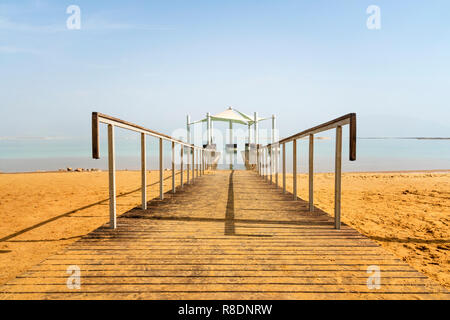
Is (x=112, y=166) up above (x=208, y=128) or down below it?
below

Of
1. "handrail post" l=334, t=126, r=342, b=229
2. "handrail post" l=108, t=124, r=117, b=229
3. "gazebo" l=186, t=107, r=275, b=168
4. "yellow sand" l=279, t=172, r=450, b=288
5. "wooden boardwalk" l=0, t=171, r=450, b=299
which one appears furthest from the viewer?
"gazebo" l=186, t=107, r=275, b=168

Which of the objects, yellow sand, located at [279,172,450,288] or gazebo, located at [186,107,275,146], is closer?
yellow sand, located at [279,172,450,288]

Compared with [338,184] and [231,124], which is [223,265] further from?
[231,124]

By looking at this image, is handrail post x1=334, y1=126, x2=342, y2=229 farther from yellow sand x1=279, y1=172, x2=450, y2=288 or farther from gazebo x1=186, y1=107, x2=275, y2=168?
gazebo x1=186, y1=107, x2=275, y2=168

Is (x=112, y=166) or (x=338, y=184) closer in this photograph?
(x=112, y=166)

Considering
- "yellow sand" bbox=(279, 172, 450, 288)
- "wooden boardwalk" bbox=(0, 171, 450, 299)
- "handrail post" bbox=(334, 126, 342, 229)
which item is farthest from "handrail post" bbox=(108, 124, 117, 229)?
"yellow sand" bbox=(279, 172, 450, 288)

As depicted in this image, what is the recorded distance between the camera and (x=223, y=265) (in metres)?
2.02

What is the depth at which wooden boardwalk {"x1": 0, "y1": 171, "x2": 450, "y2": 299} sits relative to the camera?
64.4 inches

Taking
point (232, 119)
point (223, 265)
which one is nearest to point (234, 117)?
point (232, 119)

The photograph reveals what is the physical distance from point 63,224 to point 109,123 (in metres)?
2.35
